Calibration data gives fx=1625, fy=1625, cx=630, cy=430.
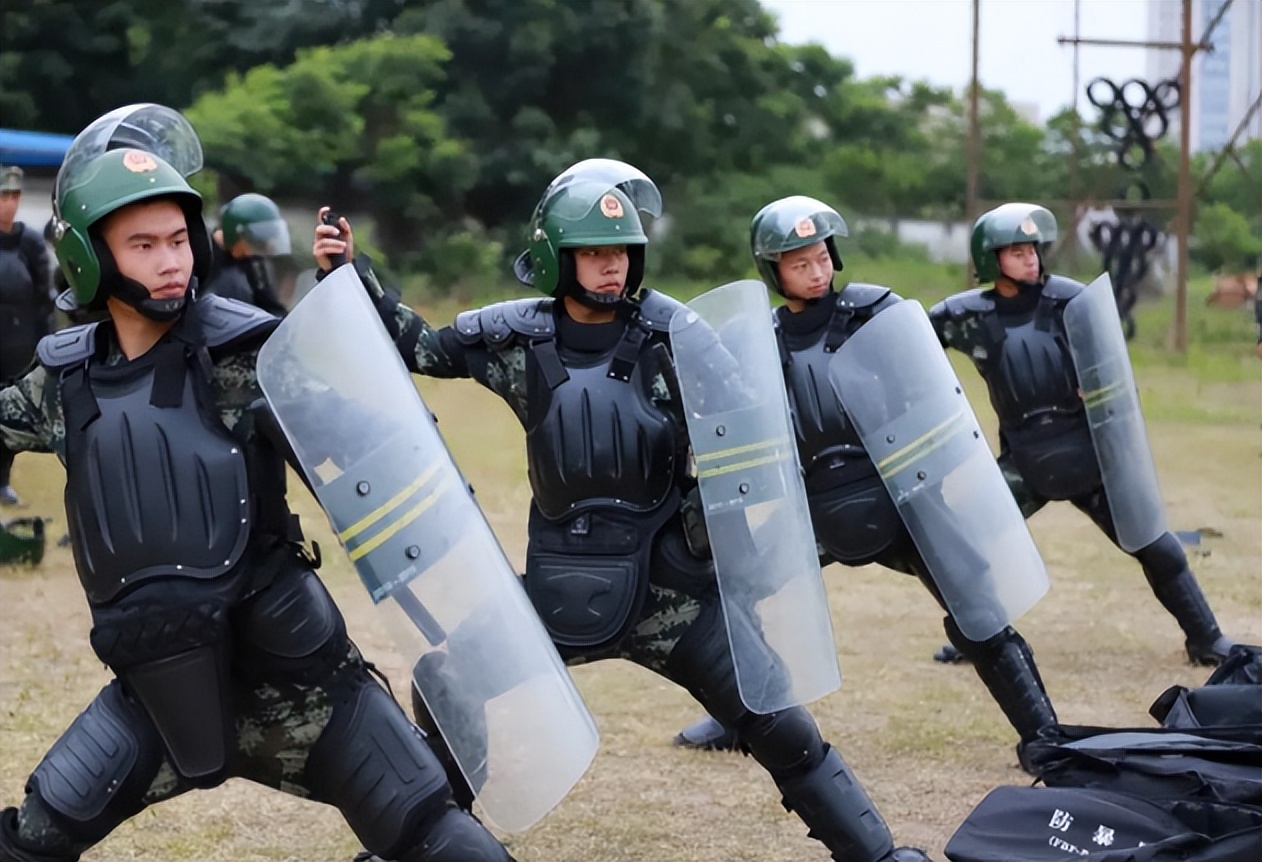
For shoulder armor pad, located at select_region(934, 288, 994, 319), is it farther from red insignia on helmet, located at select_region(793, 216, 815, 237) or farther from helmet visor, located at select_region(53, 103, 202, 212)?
helmet visor, located at select_region(53, 103, 202, 212)

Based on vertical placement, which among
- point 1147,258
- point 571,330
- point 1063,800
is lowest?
point 1147,258

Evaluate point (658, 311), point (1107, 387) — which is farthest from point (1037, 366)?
point (658, 311)

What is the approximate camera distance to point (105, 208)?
2834mm

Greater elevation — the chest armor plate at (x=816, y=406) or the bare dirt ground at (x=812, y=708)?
the chest armor plate at (x=816, y=406)

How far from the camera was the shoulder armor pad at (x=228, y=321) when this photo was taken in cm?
289

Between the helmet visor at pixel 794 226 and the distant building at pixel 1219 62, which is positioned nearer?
the helmet visor at pixel 794 226

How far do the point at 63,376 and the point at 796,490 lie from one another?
1614 mm

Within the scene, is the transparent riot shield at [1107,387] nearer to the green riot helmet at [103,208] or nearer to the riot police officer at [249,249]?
the green riot helmet at [103,208]

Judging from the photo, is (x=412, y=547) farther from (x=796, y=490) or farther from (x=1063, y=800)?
(x=1063, y=800)

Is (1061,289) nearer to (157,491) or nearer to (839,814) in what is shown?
(839,814)

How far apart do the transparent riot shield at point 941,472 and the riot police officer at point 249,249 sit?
3.85 metres

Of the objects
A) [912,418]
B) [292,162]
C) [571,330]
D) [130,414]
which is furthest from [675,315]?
[292,162]

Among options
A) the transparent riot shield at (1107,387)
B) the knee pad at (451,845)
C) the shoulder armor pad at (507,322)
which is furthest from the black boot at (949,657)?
the knee pad at (451,845)

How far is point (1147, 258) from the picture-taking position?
21797mm
